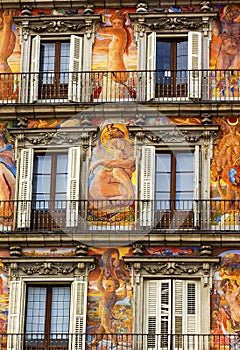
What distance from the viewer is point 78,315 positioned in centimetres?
3722

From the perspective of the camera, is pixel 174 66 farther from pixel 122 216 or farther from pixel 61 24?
A: pixel 122 216

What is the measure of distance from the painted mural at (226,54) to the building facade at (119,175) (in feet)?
0.09

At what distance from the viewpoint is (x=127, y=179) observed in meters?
38.7

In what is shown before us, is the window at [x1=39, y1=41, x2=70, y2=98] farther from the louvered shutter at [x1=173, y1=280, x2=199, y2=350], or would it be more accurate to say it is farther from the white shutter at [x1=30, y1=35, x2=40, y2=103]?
the louvered shutter at [x1=173, y1=280, x2=199, y2=350]

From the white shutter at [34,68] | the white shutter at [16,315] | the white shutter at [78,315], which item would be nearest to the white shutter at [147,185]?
the white shutter at [78,315]

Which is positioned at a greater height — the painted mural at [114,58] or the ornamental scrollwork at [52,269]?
the painted mural at [114,58]

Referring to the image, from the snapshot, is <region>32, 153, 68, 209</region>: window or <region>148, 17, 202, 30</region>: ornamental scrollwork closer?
<region>32, 153, 68, 209</region>: window

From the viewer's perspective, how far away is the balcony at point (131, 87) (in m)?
39.2

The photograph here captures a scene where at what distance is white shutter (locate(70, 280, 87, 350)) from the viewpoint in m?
36.9

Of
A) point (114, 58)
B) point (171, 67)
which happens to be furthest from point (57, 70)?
point (171, 67)

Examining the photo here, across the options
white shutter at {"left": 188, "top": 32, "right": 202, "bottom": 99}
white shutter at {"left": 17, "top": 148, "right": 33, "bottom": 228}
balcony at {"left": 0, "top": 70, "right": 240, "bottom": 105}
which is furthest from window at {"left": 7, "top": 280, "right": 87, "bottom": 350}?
white shutter at {"left": 188, "top": 32, "right": 202, "bottom": 99}

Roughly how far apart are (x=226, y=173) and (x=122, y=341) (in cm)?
530

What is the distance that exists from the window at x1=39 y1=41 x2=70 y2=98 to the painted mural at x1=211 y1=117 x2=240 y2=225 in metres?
4.37

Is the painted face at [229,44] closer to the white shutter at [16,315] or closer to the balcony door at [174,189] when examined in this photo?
the balcony door at [174,189]
